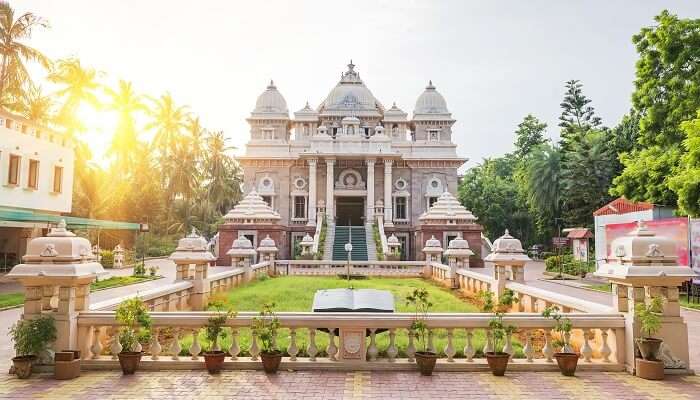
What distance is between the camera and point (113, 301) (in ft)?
29.3

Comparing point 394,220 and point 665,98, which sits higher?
point 665,98

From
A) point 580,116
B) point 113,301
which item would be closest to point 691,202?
point 113,301

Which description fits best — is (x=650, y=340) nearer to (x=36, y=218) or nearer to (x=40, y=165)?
(x=36, y=218)

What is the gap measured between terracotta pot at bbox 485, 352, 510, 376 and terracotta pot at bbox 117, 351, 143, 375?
4.81m

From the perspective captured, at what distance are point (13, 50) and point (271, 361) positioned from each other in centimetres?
2832

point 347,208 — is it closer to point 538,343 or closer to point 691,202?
point 691,202

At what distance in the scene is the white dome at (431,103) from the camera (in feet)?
138

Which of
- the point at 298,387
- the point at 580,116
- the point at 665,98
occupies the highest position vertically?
the point at 580,116

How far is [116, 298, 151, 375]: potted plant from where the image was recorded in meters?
6.96

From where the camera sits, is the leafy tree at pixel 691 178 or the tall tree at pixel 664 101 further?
the tall tree at pixel 664 101

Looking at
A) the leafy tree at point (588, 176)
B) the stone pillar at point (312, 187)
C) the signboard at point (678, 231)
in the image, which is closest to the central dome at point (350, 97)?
the stone pillar at point (312, 187)

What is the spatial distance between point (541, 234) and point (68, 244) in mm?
43656

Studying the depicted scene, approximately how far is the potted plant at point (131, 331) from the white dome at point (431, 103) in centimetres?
3707

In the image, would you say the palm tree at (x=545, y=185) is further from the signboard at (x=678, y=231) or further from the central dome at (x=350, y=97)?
the signboard at (x=678, y=231)
